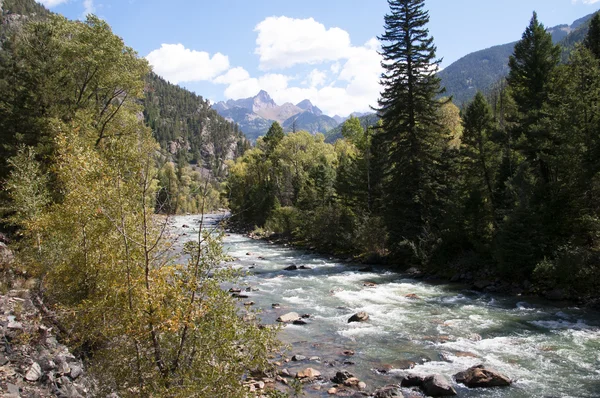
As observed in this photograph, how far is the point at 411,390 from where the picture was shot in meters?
11.8

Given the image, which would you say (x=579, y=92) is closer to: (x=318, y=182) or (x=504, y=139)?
(x=504, y=139)

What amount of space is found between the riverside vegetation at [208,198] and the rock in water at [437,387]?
6.78 metres

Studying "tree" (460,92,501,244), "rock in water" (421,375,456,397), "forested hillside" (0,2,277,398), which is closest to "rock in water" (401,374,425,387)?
"rock in water" (421,375,456,397)

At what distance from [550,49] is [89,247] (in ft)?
105

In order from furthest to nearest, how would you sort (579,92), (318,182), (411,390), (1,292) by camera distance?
(318,182) < (579,92) < (1,292) < (411,390)

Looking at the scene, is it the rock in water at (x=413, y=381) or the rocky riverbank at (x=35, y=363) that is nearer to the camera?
the rocky riverbank at (x=35, y=363)

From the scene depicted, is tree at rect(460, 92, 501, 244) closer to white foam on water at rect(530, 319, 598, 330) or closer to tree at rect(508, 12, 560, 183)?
tree at rect(508, 12, 560, 183)

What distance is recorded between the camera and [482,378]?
11.9 m

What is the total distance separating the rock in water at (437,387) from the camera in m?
11.4

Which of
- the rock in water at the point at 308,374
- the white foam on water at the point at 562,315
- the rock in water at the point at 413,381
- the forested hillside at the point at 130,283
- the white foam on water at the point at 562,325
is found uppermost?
the forested hillside at the point at 130,283

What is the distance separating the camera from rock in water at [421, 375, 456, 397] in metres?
11.4

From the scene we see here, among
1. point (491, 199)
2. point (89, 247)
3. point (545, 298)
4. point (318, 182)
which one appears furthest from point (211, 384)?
point (318, 182)

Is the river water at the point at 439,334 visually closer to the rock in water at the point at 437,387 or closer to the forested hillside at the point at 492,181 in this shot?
the rock in water at the point at 437,387

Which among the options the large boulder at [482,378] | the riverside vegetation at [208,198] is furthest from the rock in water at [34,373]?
the large boulder at [482,378]
